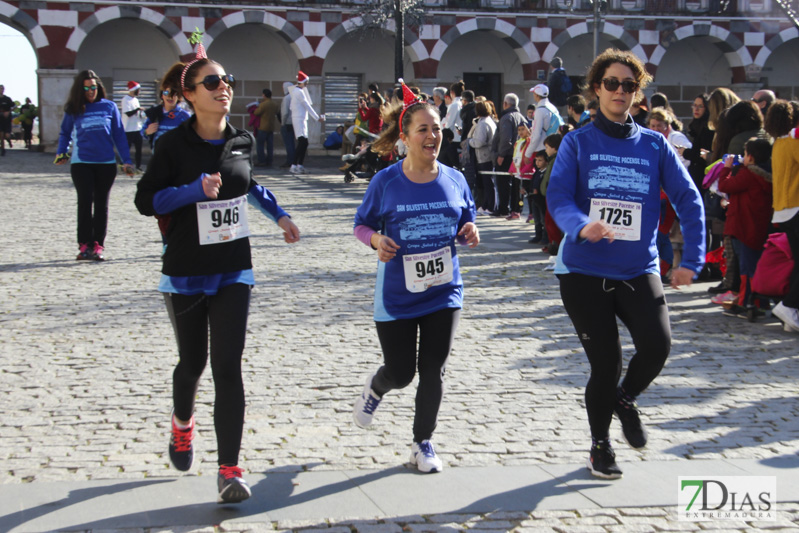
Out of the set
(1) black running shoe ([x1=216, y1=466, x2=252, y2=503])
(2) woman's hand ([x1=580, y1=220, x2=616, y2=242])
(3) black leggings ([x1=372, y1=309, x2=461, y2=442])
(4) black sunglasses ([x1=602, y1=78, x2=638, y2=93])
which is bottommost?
(1) black running shoe ([x1=216, y1=466, x2=252, y2=503])

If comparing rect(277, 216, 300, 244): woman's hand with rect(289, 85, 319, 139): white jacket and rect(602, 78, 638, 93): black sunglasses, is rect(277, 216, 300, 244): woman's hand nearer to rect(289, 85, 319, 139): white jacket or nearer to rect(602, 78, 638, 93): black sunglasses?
rect(602, 78, 638, 93): black sunglasses

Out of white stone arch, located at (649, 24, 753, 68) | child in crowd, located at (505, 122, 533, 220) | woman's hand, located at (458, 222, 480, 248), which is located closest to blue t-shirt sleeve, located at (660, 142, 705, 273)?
woman's hand, located at (458, 222, 480, 248)

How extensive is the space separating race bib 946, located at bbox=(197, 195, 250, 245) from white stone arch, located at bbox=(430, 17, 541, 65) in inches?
1221

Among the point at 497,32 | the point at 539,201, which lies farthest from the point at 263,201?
the point at 497,32

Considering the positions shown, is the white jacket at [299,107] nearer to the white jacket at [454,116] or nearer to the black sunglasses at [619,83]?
the white jacket at [454,116]

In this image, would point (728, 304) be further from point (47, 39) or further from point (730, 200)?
point (47, 39)

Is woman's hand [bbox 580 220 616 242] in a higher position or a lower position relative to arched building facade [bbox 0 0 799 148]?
lower

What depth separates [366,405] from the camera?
530cm

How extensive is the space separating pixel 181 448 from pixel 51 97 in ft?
93.9

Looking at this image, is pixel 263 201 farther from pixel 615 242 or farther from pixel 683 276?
pixel 683 276

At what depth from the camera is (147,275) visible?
10.8 meters

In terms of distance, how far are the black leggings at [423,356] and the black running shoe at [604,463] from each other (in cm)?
A: 76

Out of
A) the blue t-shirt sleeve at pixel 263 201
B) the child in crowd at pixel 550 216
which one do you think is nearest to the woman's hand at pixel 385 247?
the blue t-shirt sleeve at pixel 263 201

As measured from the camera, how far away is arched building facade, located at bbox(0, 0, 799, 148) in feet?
103
